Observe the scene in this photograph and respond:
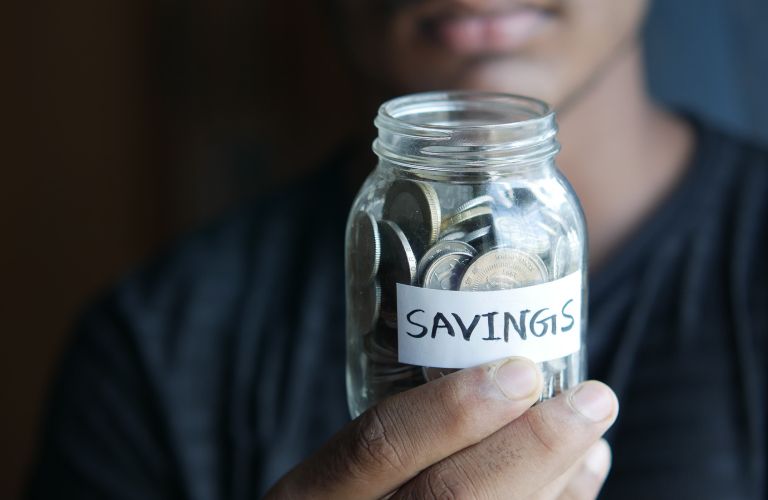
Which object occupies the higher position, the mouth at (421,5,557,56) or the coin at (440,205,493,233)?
the mouth at (421,5,557,56)

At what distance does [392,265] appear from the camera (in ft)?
2.10

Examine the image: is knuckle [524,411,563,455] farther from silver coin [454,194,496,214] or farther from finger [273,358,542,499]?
silver coin [454,194,496,214]

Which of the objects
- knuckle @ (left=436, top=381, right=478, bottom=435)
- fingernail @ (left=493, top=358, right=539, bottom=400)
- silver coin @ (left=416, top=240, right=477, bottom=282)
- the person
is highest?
silver coin @ (left=416, top=240, right=477, bottom=282)

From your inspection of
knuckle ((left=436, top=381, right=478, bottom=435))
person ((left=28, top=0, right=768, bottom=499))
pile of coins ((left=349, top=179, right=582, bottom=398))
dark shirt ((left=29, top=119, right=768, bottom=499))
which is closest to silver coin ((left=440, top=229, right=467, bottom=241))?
pile of coins ((left=349, top=179, right=582, bottom=398))

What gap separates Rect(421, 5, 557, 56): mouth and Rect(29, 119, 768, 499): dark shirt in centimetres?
39

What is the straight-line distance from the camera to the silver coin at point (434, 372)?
2.12 feet

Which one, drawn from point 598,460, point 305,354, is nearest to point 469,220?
point 598,460

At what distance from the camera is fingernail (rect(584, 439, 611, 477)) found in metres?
0.79

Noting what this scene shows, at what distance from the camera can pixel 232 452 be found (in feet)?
4.34

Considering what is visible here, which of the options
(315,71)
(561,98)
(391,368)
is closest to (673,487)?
(561,98)

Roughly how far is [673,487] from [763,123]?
0.66m

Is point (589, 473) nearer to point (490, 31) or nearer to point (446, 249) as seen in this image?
point (446, 249)

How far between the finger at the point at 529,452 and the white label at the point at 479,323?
42mm

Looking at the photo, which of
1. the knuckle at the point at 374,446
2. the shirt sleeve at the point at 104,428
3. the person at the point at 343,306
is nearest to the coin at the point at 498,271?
the knuckle at the point at 374,446
